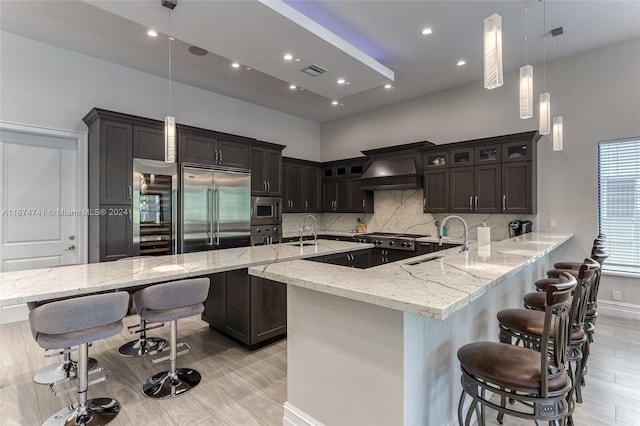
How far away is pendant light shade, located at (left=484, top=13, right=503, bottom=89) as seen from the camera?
1.87 meters

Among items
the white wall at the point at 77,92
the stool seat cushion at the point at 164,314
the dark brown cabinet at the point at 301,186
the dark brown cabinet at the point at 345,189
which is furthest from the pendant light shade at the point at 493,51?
the dark brown cabinet at the point at 301,186

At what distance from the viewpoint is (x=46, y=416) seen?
85.0 inches

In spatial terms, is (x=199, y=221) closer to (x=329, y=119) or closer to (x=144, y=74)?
(x=144, y=74)

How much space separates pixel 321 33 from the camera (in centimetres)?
310

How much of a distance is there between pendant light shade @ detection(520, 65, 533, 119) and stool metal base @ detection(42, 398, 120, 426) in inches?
145

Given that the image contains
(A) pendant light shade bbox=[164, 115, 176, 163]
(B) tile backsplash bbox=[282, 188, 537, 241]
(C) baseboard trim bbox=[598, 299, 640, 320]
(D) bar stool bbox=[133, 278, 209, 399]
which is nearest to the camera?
(D) bar stool bbox=[133, 278, 209, 399]

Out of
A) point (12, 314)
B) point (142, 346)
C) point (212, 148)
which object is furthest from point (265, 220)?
point (12, 314)

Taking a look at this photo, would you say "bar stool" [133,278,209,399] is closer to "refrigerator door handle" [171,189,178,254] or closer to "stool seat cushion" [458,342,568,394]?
"stool seat cushion" [458,342,568,394]

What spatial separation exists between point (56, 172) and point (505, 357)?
5308 mm

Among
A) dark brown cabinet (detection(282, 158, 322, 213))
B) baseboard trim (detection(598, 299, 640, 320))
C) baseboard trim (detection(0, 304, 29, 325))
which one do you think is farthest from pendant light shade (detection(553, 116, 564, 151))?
baseboard trim (detection(0, 304, 29, 325))

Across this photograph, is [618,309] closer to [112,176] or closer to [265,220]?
[265,220]

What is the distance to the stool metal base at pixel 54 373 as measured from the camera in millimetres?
2569

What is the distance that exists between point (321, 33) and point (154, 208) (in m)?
3.00

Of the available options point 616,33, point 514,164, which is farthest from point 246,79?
point 616,33
